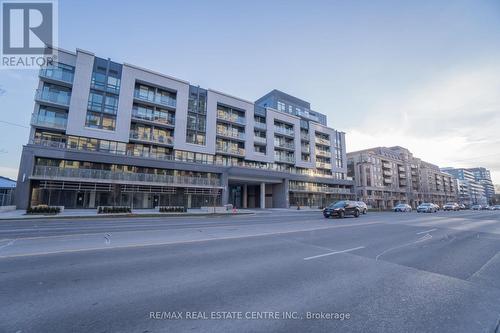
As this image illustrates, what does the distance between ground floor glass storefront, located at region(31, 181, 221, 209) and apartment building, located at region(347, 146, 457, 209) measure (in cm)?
6240

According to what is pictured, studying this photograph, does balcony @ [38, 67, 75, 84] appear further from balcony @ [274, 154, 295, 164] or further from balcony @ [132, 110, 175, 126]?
balcony @ [274, 154, 295, 164]

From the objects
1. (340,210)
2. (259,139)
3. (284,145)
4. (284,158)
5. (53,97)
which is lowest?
(340,210)

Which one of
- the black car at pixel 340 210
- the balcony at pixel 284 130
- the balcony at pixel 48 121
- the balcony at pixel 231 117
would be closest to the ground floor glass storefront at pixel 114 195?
the balcony at pixel 48 121

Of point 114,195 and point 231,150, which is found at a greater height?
point 231,150

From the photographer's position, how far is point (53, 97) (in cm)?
3200

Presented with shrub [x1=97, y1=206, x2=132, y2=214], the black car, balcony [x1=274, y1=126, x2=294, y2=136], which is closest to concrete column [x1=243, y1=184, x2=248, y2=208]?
balcony [x1=274, y1=126, x2=294, y2=136]

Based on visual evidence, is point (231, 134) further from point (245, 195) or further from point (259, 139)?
point (245, 195)

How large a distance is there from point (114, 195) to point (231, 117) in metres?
26.2

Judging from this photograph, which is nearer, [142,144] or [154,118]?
[142,144]

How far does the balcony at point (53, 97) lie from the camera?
3114 centimetres

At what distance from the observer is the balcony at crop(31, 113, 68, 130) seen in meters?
30.5

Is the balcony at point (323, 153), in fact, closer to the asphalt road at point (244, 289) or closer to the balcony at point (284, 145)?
the balcony at point (284, 145)

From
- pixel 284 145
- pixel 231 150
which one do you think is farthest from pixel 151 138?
pixel 284 145

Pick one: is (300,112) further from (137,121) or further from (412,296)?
(412,296)
